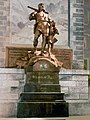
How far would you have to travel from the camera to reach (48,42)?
698 inches

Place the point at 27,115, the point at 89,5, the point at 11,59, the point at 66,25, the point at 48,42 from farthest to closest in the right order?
the point at 89,5
the point at 66,25
the point at 11,59
the point at 48,42
the point at 27,115

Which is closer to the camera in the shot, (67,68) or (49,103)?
(49,103)

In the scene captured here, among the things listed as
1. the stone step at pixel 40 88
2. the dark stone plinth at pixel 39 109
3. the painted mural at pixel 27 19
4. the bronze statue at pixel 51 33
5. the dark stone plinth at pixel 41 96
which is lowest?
the dark stone plinth at pixel 39 109

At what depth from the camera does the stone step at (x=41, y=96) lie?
16.0 metres

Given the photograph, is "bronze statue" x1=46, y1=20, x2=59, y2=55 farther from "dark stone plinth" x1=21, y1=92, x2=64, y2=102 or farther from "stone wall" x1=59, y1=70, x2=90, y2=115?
"dark stone plinth" x1=21, y1=92, x2=64, y2=102

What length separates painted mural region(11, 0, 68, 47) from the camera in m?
20.7

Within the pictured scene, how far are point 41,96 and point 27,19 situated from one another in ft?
20.0

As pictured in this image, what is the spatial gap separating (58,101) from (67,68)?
15.7 feet

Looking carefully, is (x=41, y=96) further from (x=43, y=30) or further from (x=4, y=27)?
(x=4, y=27)

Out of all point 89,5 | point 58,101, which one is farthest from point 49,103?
point 89,5

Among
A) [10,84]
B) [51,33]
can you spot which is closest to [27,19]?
[51,33]

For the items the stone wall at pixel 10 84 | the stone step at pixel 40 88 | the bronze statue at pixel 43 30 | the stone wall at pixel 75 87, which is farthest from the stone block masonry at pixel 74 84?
the stone step at pixel 40 88

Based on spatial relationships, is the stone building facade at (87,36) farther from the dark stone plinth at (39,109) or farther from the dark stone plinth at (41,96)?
the dark stone plinth at (39,109)

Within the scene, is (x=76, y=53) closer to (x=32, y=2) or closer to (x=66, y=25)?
(x=66, y=25)
